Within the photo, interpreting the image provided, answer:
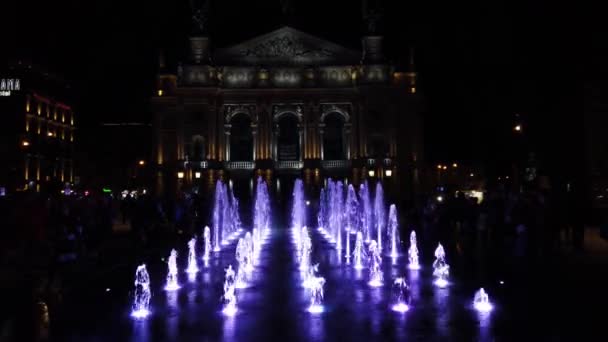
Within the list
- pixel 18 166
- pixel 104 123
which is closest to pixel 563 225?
pixel 18 166

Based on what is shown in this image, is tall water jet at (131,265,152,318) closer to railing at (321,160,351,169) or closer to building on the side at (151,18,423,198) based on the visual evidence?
building on the side at (151,18,423,198)

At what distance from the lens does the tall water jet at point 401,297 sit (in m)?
11.3

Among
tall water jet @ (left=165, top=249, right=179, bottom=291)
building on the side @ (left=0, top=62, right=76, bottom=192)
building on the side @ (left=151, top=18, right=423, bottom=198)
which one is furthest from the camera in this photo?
building on the side @ (left=151, top=18, right=423, bottom=198)

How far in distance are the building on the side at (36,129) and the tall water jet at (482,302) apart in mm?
50741

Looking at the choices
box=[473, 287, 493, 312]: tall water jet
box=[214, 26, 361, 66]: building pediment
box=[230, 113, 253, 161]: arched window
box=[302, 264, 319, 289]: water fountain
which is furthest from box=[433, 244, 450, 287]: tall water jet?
box=[230, 113, 253, 161]: arched window

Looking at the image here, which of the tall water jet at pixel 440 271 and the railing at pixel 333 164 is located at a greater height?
the railing at pixel 333 164

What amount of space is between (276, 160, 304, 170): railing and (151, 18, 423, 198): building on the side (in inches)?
4.2

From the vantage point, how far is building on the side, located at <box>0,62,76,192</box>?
59.6 meters

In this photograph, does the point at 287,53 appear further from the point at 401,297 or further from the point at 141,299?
the point at 401,297

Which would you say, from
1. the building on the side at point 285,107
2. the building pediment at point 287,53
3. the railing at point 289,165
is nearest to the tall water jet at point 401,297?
the building on the side at point 285,107

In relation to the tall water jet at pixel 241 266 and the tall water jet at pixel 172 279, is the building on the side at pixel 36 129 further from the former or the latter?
the tall water jet at pixel 172 279

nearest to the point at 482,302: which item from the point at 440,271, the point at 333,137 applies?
the point at 440,271

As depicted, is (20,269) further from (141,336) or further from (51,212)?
(141,336)

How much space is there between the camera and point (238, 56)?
→ 6544cm
